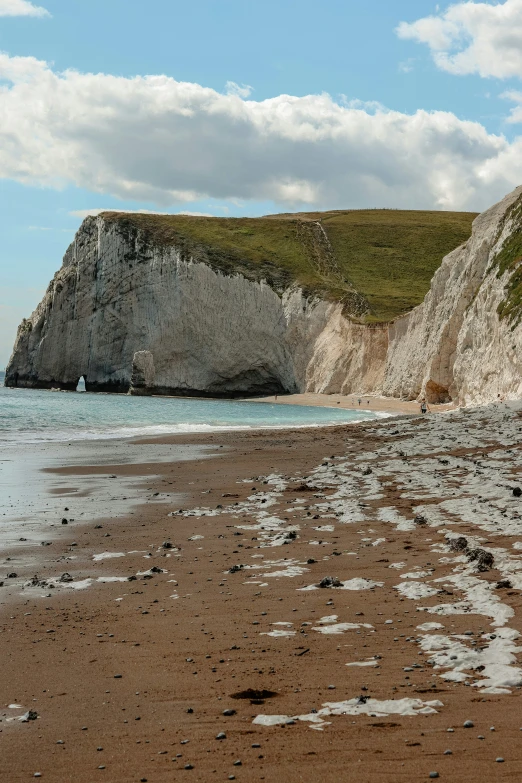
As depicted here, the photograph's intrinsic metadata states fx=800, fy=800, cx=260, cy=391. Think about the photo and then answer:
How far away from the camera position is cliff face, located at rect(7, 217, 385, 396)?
281ft

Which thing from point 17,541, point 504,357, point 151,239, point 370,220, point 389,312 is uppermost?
point 370,220

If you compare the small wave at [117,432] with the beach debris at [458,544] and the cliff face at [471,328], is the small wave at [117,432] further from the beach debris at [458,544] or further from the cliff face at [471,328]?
the beach debris at [458,544]

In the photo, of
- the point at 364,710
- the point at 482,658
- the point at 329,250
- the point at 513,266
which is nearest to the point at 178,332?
the point at 329,250

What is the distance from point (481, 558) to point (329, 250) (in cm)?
9335

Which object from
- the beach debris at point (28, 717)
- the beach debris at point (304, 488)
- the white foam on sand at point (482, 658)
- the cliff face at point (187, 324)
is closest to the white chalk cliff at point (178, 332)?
the cliff face at point (187, 324)

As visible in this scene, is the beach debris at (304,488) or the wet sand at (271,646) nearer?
the wet sand at (271,646)

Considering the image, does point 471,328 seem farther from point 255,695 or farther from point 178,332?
point 255,695

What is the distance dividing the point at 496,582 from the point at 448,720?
2.76 metres

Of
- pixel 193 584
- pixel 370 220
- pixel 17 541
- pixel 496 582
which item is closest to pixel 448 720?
pixel 496 582

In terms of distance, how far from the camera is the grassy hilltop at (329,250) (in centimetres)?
8688

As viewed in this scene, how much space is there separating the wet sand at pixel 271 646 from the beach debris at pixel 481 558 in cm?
8

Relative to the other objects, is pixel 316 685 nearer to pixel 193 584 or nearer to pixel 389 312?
pixel 193 584

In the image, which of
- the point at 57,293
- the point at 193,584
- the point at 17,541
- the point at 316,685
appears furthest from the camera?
the point at 57,293

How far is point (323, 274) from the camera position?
91.9m
